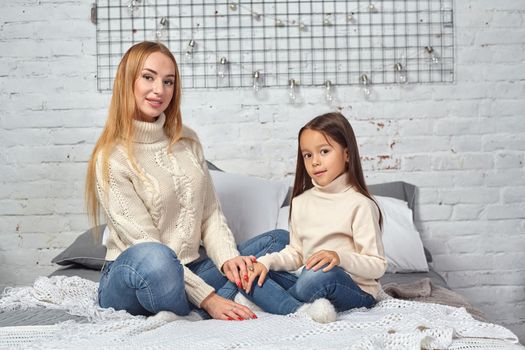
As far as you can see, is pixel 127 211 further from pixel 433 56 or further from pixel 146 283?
pixel 433 56

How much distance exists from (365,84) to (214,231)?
126 cm

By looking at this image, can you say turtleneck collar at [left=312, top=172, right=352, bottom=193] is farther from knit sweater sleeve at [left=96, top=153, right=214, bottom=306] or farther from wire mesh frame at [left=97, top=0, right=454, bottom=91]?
wire mesh frame at [left=97, top=0, right=454, bottom=91]

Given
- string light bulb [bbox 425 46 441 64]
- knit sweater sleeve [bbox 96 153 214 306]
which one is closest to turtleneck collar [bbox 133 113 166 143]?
knit sweater sleeve [bbox 96 153 214 306]

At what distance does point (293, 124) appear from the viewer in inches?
128

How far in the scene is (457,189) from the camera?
10.8 ft

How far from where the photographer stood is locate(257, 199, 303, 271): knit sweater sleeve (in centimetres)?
204

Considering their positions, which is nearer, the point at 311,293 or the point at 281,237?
the point at 311,293

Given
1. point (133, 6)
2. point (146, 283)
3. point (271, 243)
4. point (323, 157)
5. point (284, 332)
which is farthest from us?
point (133, 6)

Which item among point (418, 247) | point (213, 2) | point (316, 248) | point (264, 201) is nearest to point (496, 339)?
point (316, 248)

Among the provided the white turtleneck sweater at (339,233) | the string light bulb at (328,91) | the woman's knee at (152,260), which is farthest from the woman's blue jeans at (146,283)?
the string light bulb at (328,91)

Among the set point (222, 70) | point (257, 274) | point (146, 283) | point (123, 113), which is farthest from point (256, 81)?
point (146, 283)

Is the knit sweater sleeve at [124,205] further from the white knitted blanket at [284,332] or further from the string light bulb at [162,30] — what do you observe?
the string light bulb at [162,30]

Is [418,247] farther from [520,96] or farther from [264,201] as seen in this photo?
[520,96]

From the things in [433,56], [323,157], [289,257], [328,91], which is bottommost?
[289,257]
